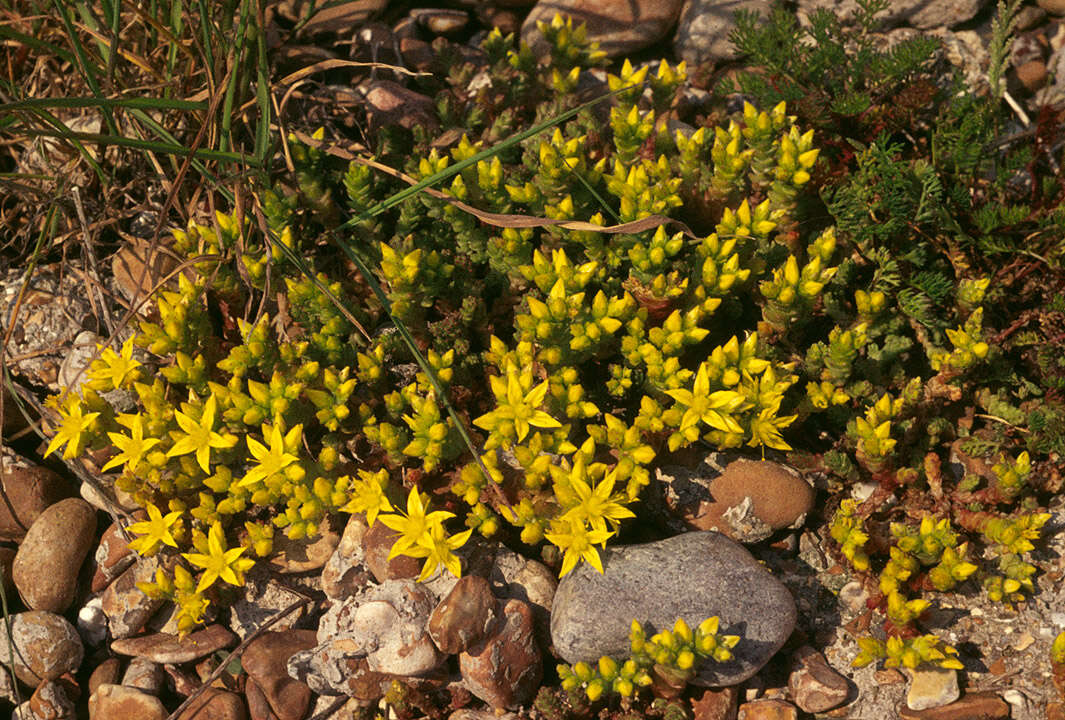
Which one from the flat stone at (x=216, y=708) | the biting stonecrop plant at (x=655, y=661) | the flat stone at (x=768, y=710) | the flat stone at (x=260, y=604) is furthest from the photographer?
the flat stone at (x=260, y=604)

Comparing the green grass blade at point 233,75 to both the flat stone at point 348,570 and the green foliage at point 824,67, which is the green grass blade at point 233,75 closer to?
the flat stone at point 348,570

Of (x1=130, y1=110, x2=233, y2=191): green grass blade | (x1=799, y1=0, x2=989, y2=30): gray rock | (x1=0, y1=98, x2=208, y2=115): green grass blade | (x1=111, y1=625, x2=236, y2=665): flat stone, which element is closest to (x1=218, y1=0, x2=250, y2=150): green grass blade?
(x1=130, y1=110, x2=233, y2=191): green grass blade

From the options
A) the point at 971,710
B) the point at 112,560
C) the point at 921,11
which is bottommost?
the point at 112,560

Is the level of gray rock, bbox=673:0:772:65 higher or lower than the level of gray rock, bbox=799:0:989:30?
lower

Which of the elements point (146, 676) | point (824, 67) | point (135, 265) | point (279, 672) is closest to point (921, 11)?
point (824, 67)

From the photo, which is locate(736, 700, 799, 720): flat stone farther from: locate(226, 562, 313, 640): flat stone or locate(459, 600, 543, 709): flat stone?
locate(226, 562, 313, 640): flat stone

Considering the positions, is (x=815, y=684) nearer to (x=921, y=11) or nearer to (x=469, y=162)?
(x=469, y=162)

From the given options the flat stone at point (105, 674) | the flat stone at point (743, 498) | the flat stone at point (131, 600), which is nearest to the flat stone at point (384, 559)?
the flat stone at point (131, 600)
